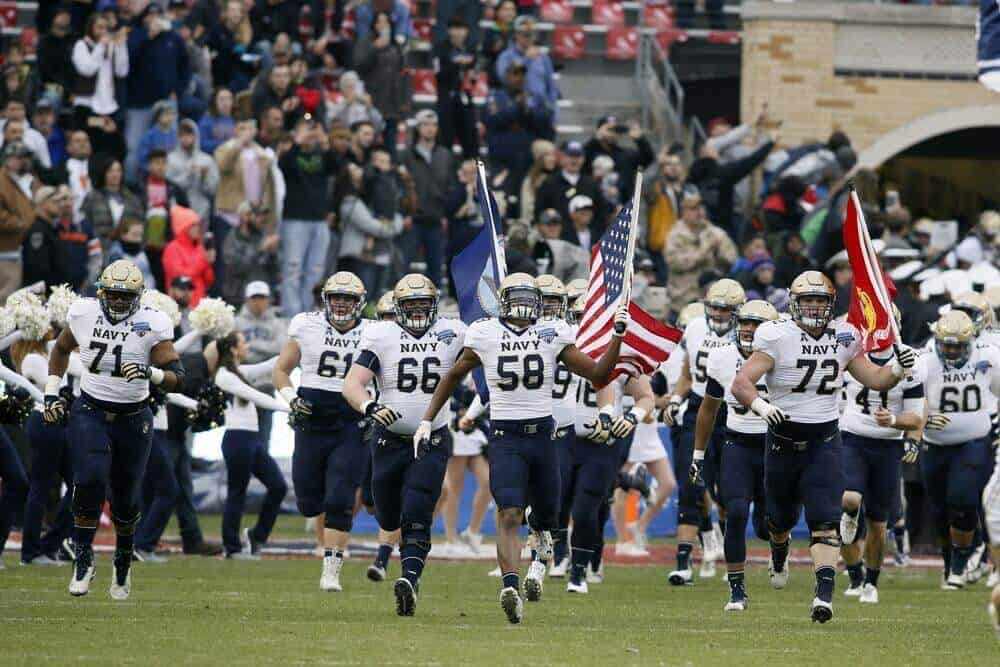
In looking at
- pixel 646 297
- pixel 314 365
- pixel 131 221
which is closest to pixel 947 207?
pixel 646 297

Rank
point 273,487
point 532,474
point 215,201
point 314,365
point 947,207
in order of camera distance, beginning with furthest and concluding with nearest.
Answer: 1. point 947,207
2. point 215,201
3. point 273,487
4. point 314,365
5. point 532,474

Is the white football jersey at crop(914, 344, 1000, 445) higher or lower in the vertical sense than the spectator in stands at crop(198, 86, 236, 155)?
lower

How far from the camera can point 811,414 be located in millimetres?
12992

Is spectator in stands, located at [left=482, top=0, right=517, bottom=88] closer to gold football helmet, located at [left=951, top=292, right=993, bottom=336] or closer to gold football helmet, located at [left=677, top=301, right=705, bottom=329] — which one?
gold football helmet, located at [left=677, top=301, right=705, bottom=329]

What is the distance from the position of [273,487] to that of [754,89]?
436 inches

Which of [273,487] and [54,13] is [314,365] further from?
[54,13]

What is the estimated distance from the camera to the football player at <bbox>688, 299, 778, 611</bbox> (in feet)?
46.1

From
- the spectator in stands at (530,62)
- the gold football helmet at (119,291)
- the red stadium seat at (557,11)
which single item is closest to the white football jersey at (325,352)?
the gold football helmet at (119,291)

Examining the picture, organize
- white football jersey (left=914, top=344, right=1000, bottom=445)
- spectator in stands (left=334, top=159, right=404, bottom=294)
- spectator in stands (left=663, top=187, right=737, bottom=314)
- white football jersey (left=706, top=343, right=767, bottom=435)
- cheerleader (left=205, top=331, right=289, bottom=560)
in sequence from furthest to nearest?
spectator in stands (left=663, top=187, right=737, bottom=314), spectator in stands (left=334, top=159, right=404, bottom=294), cheerleader (left=205, top=331, right=289, bottom=560), white football jersey (left=914, top=344, right=1000, bottom=445), white football jersey (left=706, top=343, right=767, bottom=435)

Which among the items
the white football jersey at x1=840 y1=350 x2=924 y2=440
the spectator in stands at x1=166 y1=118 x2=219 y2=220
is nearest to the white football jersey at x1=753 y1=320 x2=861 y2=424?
the white football jersey at x1=840 y1=350 x2=924 y2=440

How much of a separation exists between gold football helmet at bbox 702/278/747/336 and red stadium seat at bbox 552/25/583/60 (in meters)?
11.5

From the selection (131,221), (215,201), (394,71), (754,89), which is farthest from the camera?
(754,89)

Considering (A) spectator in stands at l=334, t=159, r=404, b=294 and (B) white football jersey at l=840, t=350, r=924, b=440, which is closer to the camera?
(B) white football jersey at l=840, t=350, r=924, b=440

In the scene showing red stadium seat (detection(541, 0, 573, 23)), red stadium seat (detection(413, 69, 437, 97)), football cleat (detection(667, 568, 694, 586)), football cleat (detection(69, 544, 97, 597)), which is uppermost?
red stadium seat (detection(541, 0, 573, 23))
